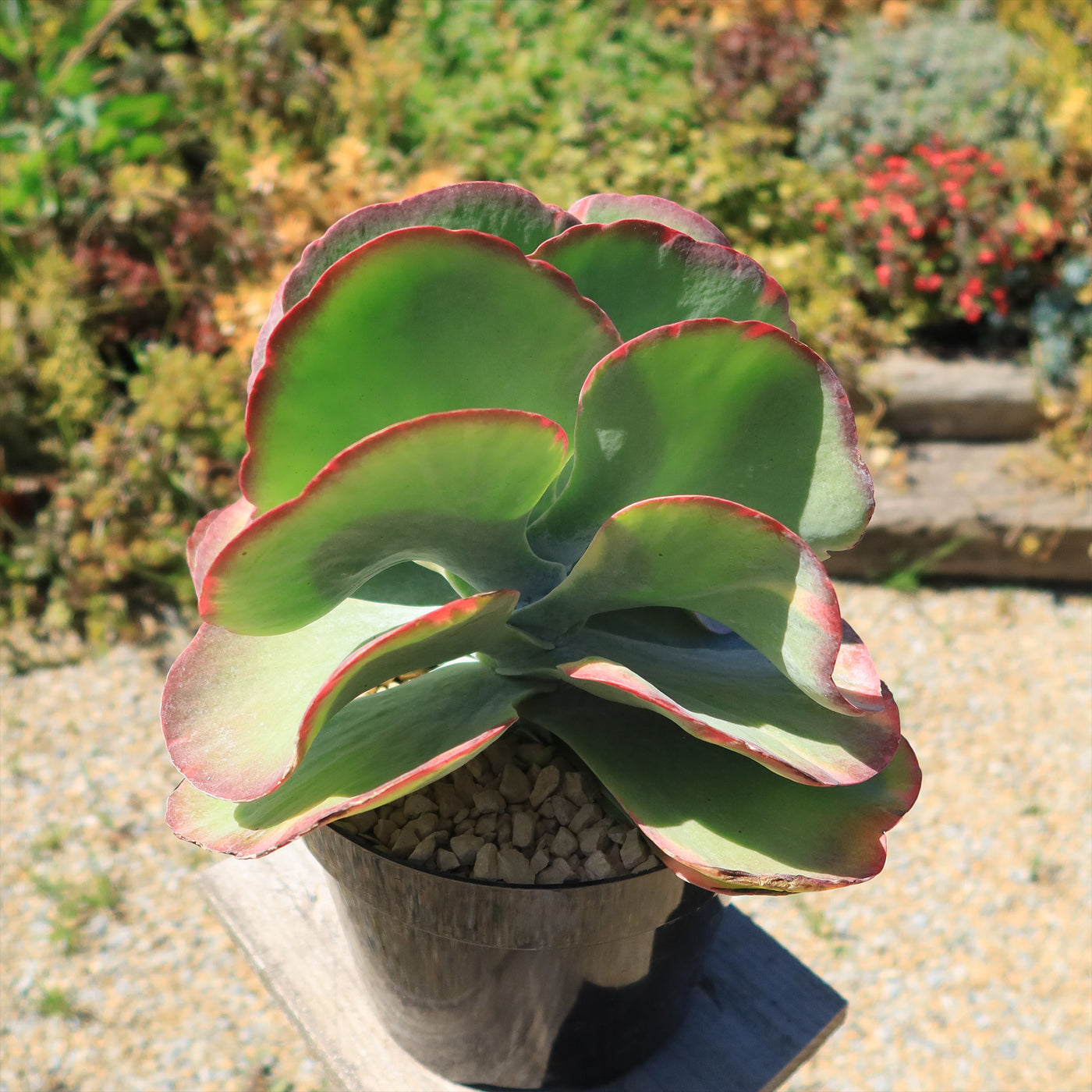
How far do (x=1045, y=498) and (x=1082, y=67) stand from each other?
1.36 metres

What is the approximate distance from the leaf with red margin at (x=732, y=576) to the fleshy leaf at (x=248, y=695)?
0.18 meters

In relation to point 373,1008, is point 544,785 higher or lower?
higher

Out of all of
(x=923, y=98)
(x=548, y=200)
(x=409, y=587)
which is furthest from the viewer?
(x=923, y=98)

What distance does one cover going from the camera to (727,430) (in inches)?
29.0

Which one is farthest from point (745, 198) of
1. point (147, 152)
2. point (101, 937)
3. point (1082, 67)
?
point (101, 937)

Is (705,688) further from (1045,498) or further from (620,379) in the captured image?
(1045,498)

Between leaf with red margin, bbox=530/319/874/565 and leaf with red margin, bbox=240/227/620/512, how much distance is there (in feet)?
0.14

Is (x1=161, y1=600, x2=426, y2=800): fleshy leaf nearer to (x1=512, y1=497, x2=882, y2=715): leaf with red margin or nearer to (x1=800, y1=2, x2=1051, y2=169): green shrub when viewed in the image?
(x1=512, y1=497, x2=882, y2=715): leaf with red margin

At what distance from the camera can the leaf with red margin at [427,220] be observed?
2.39 ft

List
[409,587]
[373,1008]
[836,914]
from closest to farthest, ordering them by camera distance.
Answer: [409,587], [373,1008], [836,914]

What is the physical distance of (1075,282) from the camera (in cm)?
272

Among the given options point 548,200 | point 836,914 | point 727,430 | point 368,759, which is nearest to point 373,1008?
point 368,759

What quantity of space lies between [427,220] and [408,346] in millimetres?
116

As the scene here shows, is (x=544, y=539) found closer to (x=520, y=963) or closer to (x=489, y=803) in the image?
(x=489, y=803)
